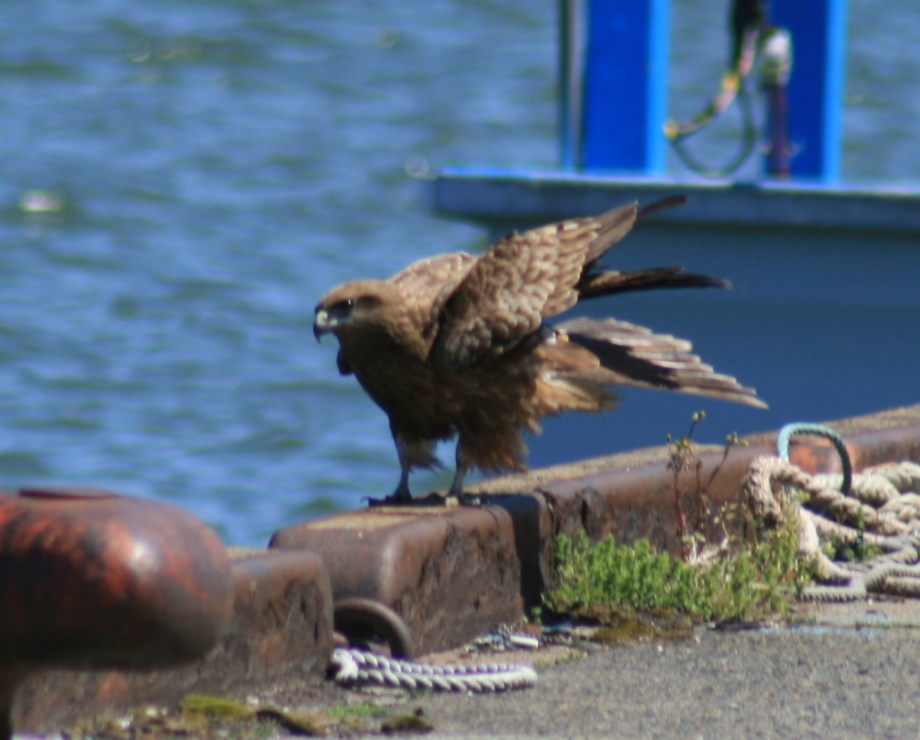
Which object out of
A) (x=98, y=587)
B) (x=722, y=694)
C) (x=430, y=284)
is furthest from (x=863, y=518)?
(x=98, y=587)

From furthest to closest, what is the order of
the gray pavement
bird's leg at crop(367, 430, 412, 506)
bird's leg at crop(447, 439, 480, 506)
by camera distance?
1. bird's leg at crop(367, 430, 412, 506)
2. bird's leg at crop(447, 439, 480, 506)
3. the gray pavement

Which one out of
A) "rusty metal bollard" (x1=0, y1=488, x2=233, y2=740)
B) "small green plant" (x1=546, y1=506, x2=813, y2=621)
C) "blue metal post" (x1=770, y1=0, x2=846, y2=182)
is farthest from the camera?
"blue metal post" (x1=770, y1=0, x2=846, y2=182)

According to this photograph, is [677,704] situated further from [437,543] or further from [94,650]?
[94,650]

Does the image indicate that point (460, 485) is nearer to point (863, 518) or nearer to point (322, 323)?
point (322, 323)

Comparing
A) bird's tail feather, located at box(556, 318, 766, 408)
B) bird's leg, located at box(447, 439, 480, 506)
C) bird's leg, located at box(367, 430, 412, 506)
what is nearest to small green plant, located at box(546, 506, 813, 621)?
bird's leg, located at box(447, 439, 480, 506)

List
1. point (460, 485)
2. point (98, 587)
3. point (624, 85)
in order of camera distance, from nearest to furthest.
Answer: point (98, 587), point (460, 485), point (624, 85)

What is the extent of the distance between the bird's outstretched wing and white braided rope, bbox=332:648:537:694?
1497 millimetres

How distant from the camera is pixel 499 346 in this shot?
498cm

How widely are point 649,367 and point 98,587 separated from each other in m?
3.86

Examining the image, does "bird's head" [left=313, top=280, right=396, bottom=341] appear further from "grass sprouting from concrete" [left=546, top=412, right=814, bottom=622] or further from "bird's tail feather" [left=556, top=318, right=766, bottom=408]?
"grass sprouting from concrete" [left=546, top=412, right=814, bottom=622]

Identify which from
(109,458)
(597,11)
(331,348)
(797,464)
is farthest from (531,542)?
(331,348)

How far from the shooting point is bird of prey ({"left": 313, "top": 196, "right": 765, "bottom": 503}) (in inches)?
196

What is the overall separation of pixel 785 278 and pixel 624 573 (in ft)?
19.0

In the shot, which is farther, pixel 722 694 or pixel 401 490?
pixel 401 490
